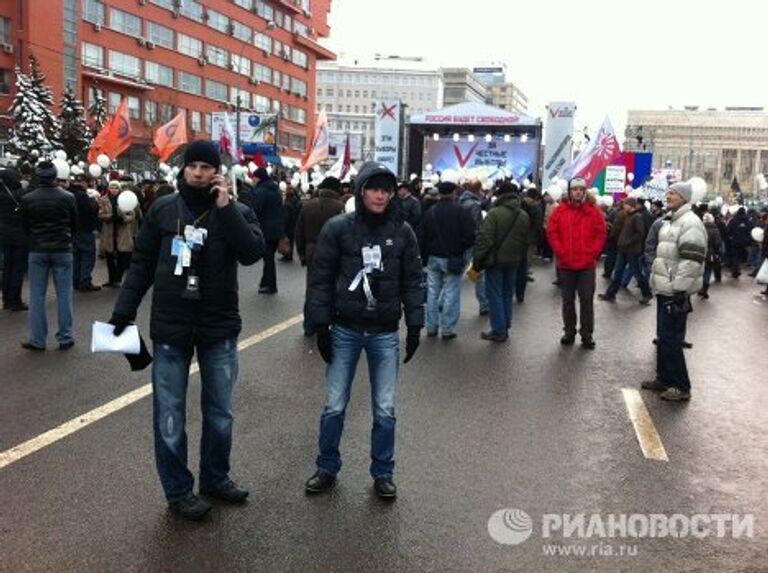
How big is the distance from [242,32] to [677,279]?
72774 millimetres

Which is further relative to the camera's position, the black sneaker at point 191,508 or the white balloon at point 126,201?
the white balloon at point 126,201

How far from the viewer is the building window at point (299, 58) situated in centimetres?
8462

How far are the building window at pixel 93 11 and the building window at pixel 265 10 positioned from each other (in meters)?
23.3

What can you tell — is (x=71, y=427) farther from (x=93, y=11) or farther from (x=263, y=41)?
(x=263, y=41)

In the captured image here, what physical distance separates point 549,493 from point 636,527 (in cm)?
57

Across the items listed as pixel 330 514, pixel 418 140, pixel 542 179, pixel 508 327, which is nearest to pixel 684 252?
pixel 508 327

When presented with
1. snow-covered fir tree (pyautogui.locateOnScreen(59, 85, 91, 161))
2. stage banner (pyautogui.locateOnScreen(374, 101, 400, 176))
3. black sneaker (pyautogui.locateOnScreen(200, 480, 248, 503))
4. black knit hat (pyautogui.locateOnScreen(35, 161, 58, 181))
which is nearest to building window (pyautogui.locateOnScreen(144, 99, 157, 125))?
snow-covered fir tree (pyautogui.locateOnScreen(59, 85, 91, 161))

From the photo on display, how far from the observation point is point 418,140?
27.6 m

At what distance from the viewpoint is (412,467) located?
194 inches

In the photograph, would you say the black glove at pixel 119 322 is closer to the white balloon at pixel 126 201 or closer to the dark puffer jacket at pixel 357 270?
the dark puffer jacket at pixel 357 270

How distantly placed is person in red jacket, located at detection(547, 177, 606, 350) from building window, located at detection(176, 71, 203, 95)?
6039 centimetres

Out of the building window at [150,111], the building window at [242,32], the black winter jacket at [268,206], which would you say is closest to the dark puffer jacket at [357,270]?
the black winter jacket at [268,206]

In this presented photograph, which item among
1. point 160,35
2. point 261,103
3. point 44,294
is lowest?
point 44,294

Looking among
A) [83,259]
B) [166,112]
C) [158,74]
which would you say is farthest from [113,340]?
[158,74]
